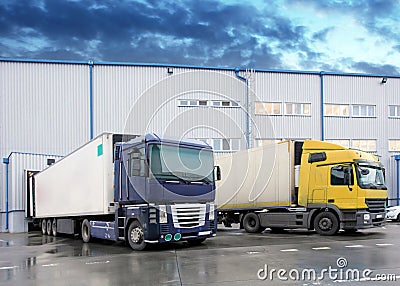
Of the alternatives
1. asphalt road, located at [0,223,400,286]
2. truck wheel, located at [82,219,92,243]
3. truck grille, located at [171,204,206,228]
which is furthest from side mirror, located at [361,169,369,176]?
truck wheel, located at [82,219,92,243]

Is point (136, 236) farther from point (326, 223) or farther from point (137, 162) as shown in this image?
point (326, 223)

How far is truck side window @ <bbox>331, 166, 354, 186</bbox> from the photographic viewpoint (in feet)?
55.3

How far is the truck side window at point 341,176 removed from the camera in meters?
16.8

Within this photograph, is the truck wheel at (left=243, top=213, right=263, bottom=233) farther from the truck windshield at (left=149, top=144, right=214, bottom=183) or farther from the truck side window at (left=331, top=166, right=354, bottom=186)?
the truck windshield at (left=149, top=144, right=214, bottom=183)

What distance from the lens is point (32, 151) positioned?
27953 mm

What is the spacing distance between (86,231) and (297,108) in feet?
61.1

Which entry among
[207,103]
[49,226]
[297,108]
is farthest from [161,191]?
[297,108]

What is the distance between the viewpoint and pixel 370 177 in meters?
17.2

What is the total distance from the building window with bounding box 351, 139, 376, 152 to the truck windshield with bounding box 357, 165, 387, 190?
46.9 ft

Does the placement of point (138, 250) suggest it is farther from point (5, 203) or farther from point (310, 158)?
point (5, 203)

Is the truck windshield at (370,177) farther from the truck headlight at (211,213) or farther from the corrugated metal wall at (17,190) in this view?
the corrugated metal wall at (17,190)

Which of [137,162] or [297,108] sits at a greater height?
[297,108]

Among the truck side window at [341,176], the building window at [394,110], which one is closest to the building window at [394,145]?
the building window at [394,110]

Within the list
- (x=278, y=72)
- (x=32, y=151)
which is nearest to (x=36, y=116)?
(x=32, y=151)
